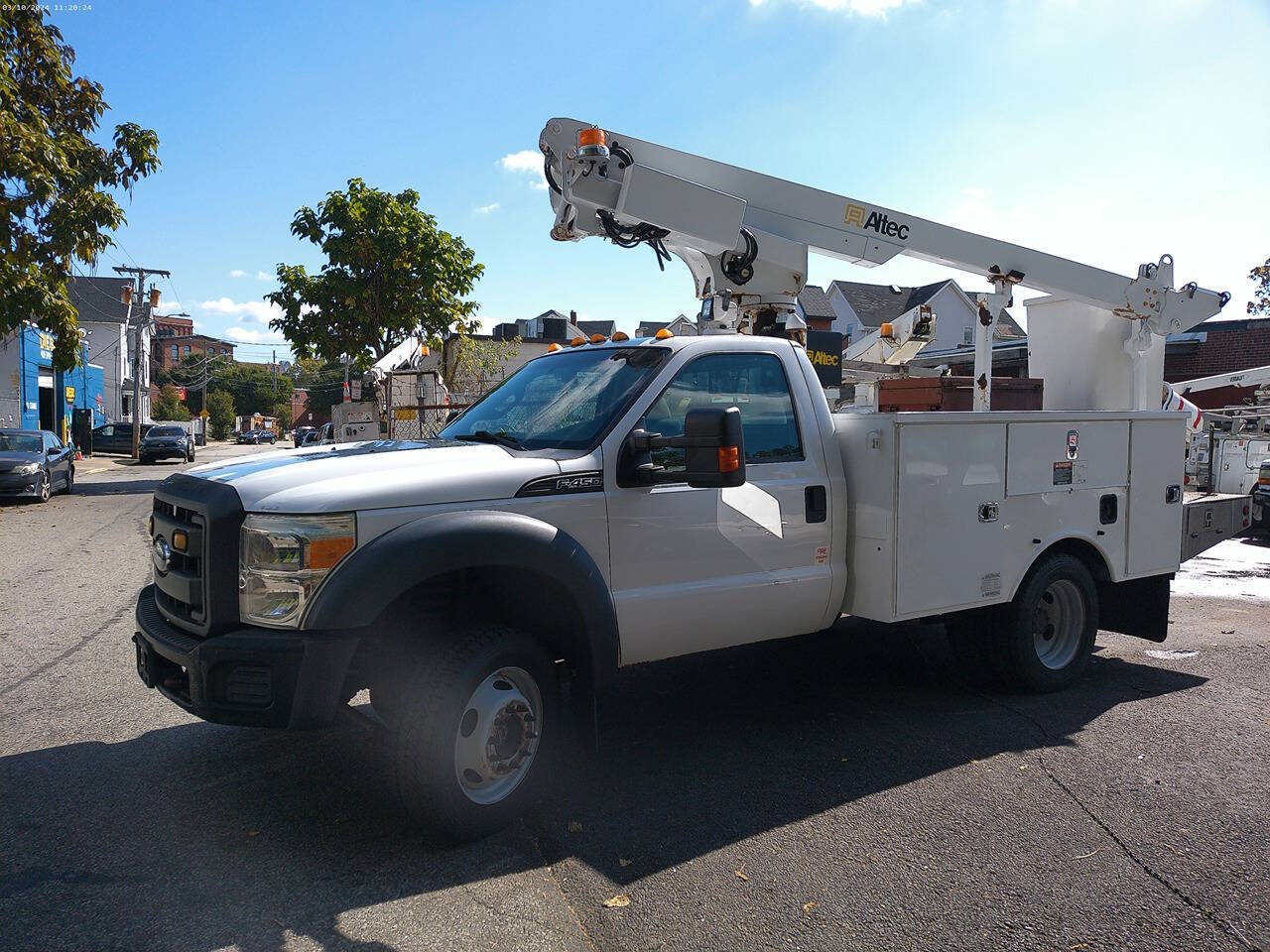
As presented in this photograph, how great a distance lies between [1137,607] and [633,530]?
4371 millimetres

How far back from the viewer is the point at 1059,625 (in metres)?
6.22

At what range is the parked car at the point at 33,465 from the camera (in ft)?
58.6

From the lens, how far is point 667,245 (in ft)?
21.8

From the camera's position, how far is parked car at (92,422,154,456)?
133 ft

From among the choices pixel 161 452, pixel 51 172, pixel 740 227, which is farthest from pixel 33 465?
pixel 161 452

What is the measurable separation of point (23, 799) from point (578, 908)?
265cm

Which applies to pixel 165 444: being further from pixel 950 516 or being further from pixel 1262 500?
pixel 950 516

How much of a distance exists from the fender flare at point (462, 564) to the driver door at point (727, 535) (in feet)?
0.66

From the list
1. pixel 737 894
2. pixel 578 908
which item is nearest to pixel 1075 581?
pixel 737 894

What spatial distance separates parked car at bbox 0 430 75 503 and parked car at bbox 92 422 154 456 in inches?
850

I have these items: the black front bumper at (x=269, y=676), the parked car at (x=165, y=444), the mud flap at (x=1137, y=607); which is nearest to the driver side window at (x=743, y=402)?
the black front bumper at (x=269, y=676)

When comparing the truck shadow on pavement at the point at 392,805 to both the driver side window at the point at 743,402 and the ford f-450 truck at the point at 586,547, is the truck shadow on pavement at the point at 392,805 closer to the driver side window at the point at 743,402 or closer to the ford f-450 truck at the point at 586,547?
the ford f-450 truck at the point at 586,547

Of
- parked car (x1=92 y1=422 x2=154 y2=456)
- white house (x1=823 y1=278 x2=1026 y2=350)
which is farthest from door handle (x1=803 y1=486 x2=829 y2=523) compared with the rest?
white house (x1=823 y1=278 x2=1026 y2=350)

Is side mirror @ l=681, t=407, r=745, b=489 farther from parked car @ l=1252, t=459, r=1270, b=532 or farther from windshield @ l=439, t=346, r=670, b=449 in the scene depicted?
parked car @ l=1252, t=459, r=1270, b=532
